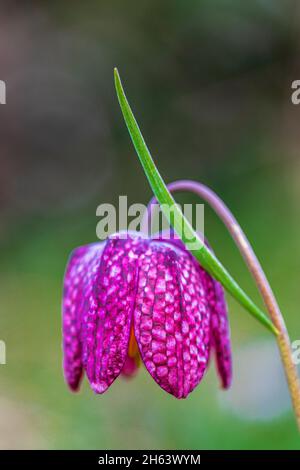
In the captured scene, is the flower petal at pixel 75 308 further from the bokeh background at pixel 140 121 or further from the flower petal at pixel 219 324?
the bokeh background at pixel 140 121

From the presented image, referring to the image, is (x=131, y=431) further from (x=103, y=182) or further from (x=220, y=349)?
(x=103, y=182)

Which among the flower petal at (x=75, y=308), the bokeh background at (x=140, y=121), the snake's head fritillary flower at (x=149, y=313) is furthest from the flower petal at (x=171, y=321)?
the bokeh background at (x=140, y=121)

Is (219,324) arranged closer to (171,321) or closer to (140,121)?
(171,321)

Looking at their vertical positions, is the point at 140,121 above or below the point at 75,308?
above

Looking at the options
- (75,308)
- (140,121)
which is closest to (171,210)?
(75,308)

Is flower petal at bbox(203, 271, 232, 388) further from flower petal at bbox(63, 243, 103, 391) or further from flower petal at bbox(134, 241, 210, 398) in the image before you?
flower petal at bbox(63, 243, 103, 391)

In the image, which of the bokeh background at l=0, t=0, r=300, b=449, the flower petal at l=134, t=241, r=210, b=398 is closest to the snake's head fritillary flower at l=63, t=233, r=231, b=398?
the flower petal at l=134, t=241, r=210, b=398

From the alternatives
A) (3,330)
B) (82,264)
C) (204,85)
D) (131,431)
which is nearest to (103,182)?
(204,85)
